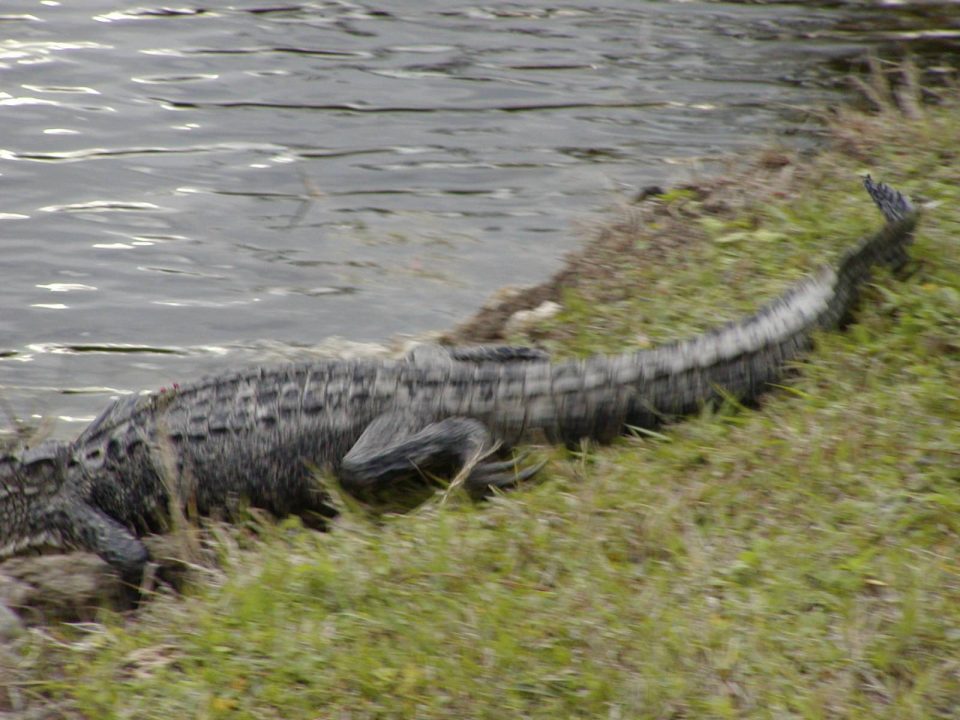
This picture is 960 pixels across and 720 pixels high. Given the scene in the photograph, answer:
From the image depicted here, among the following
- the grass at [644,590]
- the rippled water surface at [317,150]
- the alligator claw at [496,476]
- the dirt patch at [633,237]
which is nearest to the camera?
the grass at [644,590]

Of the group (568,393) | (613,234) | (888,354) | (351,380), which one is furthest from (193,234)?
(888,354)

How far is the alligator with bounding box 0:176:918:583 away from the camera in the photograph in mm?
4559

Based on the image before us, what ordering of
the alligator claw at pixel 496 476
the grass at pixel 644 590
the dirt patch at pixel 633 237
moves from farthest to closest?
1. the dirt patch at pixel 633 237
2. the alligator claw at pixel 496 476
3. the grass at pixel 644 590

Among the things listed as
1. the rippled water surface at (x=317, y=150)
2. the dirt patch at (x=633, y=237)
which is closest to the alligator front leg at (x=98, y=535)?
the rippled water surface at (x=317, y=150)

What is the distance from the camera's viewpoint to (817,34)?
10.9 metres

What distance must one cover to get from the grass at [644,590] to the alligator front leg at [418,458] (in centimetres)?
19

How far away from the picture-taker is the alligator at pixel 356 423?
4.56 metres

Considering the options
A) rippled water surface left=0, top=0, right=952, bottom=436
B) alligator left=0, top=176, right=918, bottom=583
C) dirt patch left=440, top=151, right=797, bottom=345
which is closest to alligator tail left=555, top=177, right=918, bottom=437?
alligator left=0, top=176, right=918, bottom=583

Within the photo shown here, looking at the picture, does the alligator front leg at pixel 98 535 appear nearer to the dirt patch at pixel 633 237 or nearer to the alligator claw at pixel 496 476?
the alligator claw at pixel 496 476

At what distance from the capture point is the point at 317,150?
9125mm

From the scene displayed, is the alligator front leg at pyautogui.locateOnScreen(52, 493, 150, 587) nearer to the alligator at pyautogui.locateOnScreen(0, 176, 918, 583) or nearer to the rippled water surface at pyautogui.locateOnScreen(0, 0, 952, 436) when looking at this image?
the alligator at pyautogui.locateOnScreen(0, 176, 918, 583)

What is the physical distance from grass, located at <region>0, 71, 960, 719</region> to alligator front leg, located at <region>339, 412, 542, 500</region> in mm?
195

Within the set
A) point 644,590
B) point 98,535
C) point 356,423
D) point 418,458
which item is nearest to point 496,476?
point 418,458

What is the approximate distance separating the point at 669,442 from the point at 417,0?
831 centimetres
